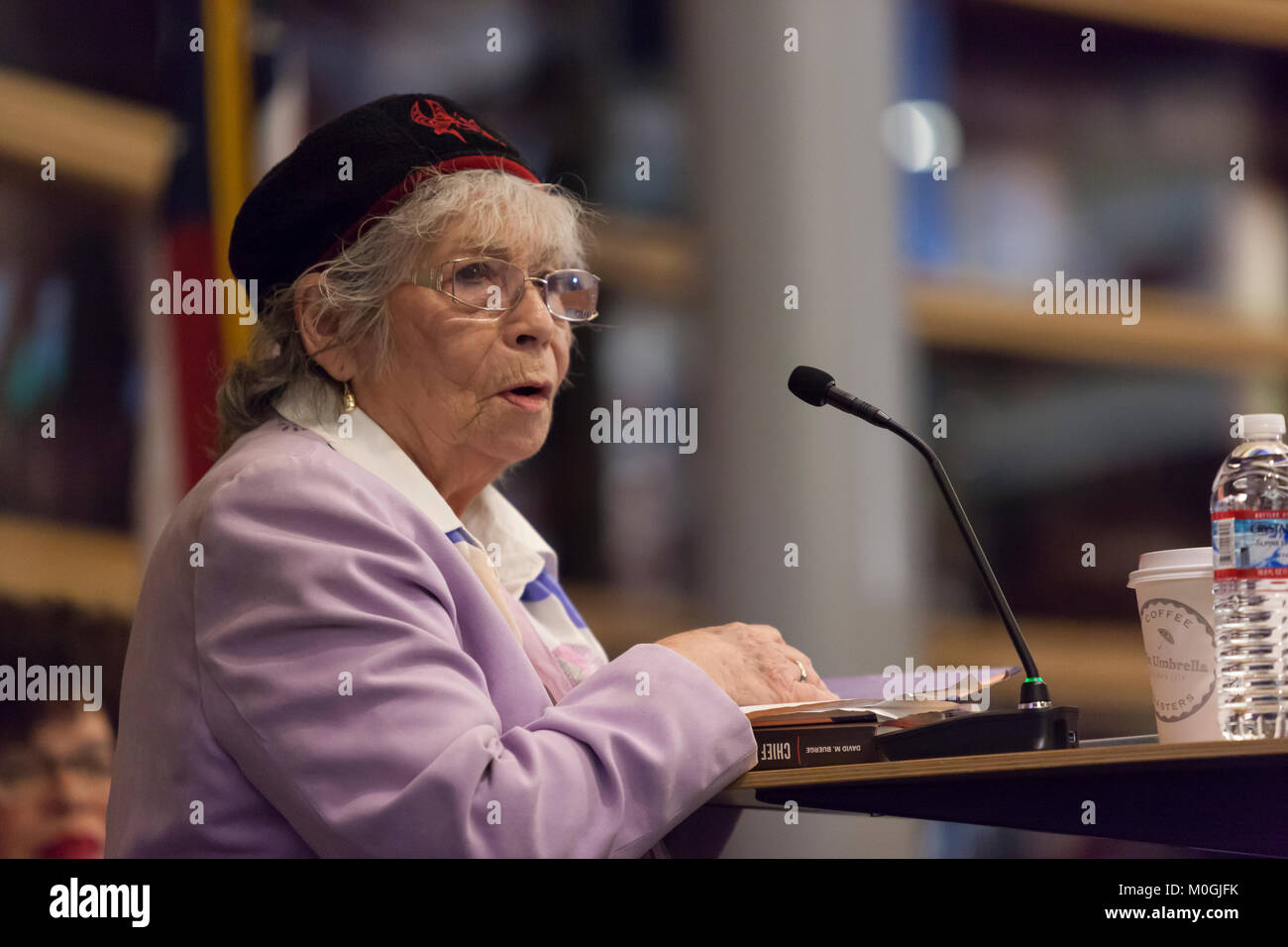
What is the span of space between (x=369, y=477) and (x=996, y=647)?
A: 6.66 feet

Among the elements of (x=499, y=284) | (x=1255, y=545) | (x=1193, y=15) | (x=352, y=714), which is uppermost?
(x=1193, y=15)

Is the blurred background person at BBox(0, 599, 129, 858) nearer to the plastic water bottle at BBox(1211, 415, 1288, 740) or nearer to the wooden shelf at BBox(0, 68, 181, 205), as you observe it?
the wooden shelf at BBox(0, 68, 181, 205)

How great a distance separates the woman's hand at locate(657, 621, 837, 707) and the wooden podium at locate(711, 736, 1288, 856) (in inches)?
5.8

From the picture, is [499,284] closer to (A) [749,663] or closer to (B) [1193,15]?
(A) [749,663]

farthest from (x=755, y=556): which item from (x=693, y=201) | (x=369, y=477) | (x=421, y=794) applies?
(x=421, y=794)

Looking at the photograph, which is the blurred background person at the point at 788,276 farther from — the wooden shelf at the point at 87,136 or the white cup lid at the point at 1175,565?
the white cup lid at the point at 1175,565

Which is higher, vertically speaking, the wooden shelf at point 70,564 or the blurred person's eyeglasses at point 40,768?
the wooden shelf at point 70,564

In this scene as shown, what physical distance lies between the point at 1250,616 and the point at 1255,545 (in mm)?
55

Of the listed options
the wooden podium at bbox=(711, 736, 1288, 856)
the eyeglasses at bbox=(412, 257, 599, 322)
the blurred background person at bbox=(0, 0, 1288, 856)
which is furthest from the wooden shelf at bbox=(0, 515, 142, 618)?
the wooden podium at bbox=(711, 736, 1288, 856)

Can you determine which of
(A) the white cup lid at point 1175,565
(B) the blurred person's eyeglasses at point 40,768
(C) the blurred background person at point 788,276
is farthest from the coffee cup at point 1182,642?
(B) the blurred person's eyeglasses at point 40,768

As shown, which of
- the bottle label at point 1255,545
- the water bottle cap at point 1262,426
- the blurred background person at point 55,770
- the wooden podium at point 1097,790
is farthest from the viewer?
the blurred background person at point 55,770

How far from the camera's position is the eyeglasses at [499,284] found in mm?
1377

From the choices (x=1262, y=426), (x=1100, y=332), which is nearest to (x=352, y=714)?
(x=1262, y=426)

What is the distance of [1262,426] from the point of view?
115 centimetres
